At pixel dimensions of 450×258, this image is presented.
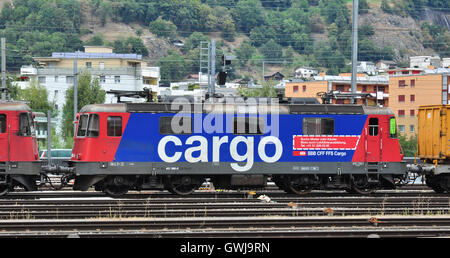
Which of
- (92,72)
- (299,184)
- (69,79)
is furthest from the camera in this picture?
(92,72)

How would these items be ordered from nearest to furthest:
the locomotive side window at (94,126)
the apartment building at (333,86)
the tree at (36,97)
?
the locomotive side window at (94,126) → the tree at (36,97) → the apartment building at (333,86)

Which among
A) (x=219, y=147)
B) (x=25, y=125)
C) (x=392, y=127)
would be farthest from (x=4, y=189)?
(x=392, y=127)

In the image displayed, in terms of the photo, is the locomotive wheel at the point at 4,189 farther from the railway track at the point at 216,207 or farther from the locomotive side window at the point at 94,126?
the locomotive side window at the point at 94,126

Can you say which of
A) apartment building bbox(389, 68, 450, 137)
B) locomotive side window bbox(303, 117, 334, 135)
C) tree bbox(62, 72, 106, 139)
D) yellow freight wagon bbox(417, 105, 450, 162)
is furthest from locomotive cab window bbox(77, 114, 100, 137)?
apartment building bbox(389, 68, 450, 137)

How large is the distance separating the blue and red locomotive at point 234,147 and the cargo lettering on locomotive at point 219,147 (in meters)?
0.04

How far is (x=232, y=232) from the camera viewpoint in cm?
1686

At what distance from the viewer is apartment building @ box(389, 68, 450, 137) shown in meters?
105

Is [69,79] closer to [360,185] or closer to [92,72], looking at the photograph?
[92,72]

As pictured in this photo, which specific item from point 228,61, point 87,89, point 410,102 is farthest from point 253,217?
point 410,102

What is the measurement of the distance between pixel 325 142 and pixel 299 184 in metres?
1.94

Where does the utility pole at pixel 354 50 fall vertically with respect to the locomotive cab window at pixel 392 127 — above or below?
above

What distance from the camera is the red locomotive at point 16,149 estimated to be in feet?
82.5

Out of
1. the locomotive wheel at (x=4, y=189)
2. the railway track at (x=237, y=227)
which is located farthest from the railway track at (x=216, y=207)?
the locomotive wheel at (x=4, y=189)

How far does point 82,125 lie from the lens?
26.2 m
